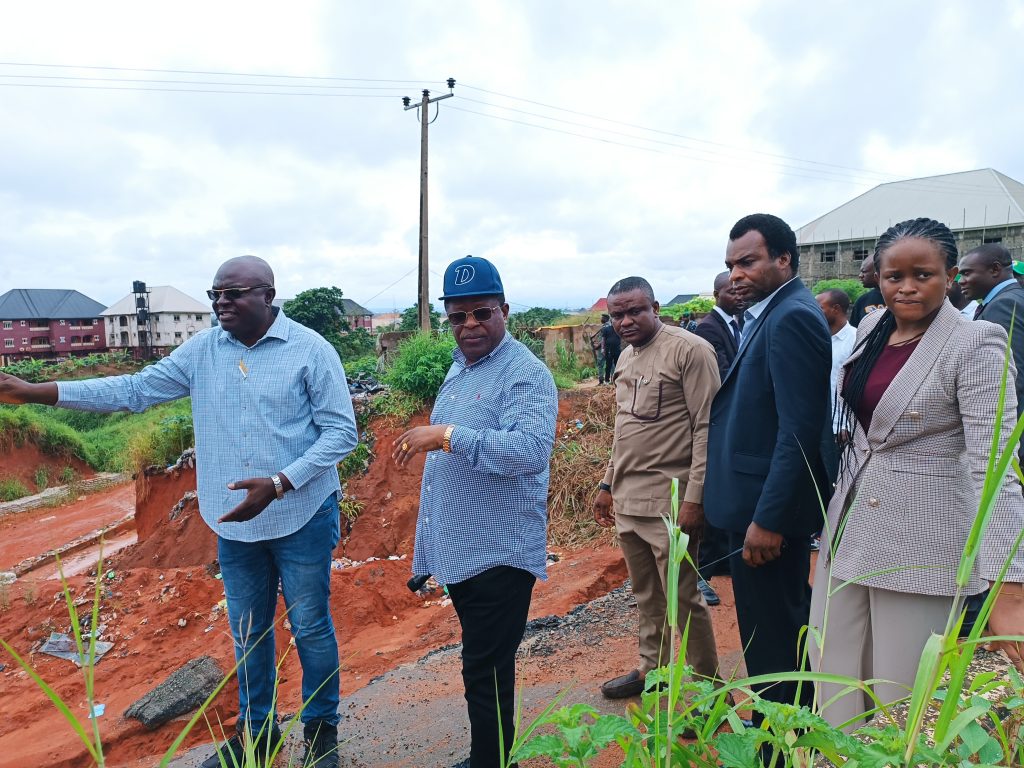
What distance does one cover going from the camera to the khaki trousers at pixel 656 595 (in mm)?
2707

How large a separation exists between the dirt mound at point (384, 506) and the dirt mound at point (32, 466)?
12728mm

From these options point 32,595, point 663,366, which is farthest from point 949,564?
point 32,595

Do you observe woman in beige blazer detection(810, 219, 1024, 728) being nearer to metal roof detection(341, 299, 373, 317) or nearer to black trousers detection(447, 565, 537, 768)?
black trousers detection(447, 565, 537, 768)

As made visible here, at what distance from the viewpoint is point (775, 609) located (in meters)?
2.16

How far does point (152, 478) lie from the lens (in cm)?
952

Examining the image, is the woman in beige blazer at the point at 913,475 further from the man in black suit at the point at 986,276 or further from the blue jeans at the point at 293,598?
the man in black suit at the point at 986,276

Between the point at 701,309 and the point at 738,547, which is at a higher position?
the point at 701,309

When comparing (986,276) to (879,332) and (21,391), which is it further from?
(21,391)

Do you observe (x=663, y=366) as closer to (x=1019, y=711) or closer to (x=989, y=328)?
(x=989, y=328)

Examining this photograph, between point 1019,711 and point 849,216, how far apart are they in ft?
125

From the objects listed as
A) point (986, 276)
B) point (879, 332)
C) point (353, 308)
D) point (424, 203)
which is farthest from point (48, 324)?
point (879, 332)

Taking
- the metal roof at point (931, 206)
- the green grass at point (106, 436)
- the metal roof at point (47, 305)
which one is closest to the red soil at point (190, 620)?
the green grass at point (106, 436)

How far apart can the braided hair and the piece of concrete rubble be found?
3.78 metres

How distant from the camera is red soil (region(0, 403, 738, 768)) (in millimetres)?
3717
